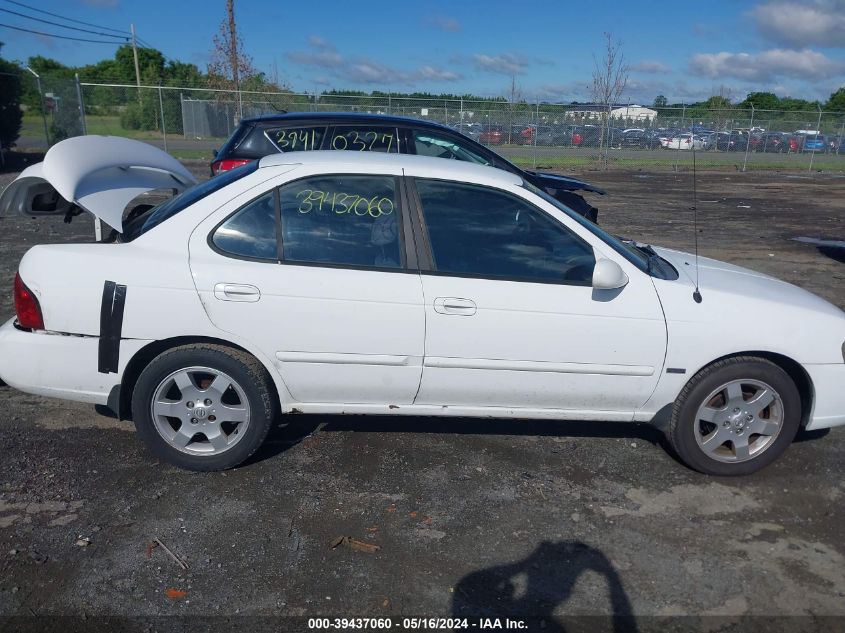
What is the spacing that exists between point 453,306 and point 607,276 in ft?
2.71

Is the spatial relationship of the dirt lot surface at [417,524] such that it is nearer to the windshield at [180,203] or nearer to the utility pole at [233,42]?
the windshield at [180,203]

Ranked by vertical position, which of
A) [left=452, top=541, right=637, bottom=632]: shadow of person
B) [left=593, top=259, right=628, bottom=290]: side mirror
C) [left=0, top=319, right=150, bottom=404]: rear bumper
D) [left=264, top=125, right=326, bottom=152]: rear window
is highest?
[left=264, top=125, right=326, bottom=152]: rear window

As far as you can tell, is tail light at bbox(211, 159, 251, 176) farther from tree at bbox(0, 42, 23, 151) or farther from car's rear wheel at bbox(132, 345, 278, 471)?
tree at bbox(0, 42, 23, 151)

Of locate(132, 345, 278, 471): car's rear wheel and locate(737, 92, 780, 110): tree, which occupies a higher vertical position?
locate(737, 92, 780, 110): tree

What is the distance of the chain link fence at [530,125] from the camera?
25.0m

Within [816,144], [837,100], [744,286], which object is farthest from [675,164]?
[837,100]

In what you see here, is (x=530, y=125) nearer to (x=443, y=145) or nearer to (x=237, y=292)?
(x=443, y=145)

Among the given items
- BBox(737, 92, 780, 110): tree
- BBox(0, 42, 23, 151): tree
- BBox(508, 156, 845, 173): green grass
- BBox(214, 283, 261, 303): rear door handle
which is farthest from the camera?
BBox(737, 92, 780, 110): tree

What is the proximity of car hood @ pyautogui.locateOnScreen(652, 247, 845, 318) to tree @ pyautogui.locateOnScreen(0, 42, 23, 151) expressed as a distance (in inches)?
844

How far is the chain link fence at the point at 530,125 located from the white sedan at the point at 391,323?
776 inches

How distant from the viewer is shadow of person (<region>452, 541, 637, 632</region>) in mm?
3041

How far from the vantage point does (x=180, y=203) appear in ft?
13.9

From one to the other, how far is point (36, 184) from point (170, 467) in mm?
2104

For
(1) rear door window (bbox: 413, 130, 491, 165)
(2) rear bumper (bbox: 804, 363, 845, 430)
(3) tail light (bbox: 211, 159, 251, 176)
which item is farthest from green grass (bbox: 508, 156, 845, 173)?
(2) rear bumper (bbox: 804, 363, 845, 430)
